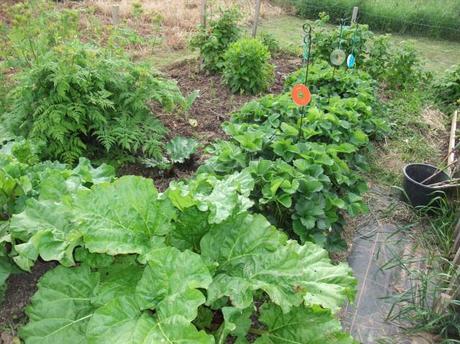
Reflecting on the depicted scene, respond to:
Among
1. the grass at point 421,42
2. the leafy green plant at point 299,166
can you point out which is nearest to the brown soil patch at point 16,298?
the leafy green plant at point 299,166

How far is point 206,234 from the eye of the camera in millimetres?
2037

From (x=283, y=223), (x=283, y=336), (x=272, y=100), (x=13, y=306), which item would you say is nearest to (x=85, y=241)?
(x=13, y=306)

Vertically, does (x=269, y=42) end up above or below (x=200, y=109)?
above

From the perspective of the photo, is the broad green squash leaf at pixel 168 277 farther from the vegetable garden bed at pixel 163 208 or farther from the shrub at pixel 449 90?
the shrub at pixel 449 90

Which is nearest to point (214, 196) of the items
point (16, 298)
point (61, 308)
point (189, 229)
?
point (189, 229)

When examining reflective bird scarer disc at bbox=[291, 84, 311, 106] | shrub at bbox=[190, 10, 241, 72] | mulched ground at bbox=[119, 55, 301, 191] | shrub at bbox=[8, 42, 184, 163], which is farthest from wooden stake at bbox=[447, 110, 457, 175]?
shrub at bbox=[190, 10, 241, 72]

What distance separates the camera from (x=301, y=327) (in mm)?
1924

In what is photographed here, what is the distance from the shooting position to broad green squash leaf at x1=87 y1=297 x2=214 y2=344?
158 centimetres

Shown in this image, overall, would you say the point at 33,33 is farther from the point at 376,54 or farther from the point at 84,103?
the point at 376,54

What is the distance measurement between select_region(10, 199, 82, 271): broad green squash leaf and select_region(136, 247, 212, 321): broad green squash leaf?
0.41 m

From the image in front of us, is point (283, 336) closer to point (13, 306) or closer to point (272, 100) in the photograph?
point (13, 306)

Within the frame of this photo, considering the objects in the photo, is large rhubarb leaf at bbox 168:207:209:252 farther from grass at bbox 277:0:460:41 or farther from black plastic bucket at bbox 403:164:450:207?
grass at bbox 277:0:460:41

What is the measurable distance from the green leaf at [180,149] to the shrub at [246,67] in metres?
1.84

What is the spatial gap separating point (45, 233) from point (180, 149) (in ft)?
6.26
